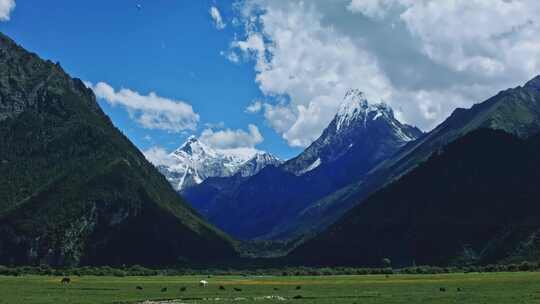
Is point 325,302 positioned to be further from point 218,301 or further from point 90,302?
point 90,302

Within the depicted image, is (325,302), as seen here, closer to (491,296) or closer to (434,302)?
(434,302)

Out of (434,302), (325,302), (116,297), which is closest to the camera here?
(434,302)

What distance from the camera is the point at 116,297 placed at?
317 feet

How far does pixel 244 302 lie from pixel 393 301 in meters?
17.7

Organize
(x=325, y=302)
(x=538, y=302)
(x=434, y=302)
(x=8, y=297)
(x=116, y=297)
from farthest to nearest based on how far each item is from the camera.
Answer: (x=116, y=297) → (x=8, y=297) → (x=325, y=302) → (x=434, y=302) → (x=538, y=302)

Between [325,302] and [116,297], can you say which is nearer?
[325,302]

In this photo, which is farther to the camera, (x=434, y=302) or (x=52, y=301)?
(x=52, y=301)

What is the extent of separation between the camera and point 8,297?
89500 millimetres

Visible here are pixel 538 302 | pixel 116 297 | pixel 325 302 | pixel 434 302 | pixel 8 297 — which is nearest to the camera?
pixel 538 302

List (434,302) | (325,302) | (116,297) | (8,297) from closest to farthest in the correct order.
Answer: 1. (434,302)
2. (325,302)
3. (8,297)
4. (116,297)

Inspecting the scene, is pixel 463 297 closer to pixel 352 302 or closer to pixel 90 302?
pixel 352 302

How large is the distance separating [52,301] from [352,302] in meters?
36.3

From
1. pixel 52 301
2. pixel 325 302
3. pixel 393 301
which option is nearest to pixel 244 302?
pixel 325 302

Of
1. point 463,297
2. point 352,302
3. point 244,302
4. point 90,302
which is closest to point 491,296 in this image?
point 463,297
